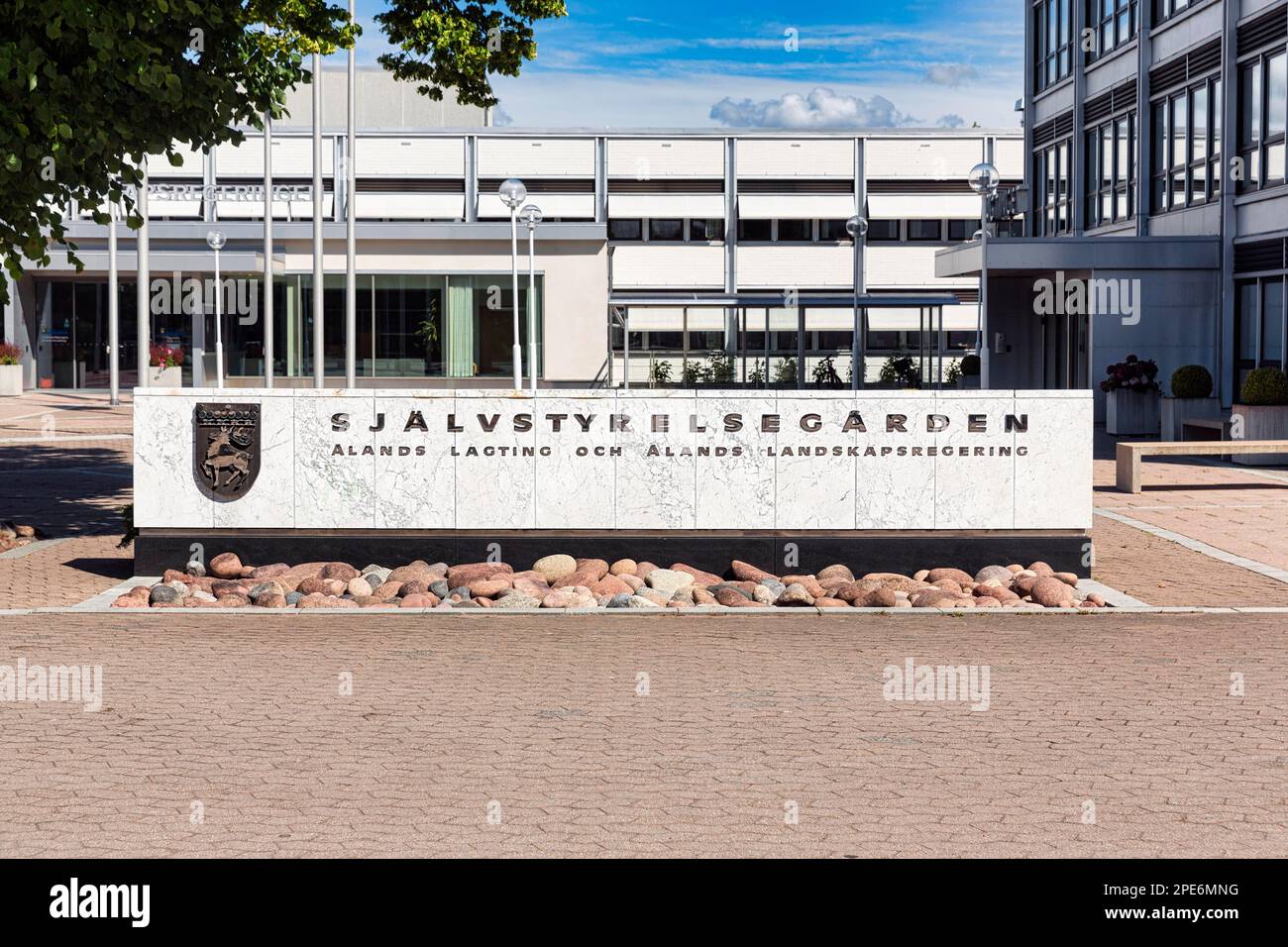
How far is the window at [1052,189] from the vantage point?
145 ft

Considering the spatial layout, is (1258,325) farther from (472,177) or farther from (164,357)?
(472,177)

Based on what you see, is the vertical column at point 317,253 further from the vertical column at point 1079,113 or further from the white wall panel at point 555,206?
the white wall panel at point 555,206

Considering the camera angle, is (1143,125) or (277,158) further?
(277,158)

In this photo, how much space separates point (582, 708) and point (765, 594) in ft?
14.0

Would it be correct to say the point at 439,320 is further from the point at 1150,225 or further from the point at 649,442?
the point at 649,442

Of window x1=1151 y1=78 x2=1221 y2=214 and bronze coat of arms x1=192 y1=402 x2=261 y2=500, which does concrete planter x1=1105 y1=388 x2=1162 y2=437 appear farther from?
bronze coat of arms x1=192 y1=402 x2=261 y2=500

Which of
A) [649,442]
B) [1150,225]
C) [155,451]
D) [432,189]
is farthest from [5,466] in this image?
[432,189]

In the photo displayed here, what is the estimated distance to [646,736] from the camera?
8.12 m

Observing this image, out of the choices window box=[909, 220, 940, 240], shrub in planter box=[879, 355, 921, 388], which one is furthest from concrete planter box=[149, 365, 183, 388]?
window box=[909, 220, 940, 240]

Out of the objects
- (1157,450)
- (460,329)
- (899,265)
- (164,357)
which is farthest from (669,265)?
(1157,450)

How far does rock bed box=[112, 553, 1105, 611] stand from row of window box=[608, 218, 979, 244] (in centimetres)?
5526

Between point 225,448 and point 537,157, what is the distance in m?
54.8

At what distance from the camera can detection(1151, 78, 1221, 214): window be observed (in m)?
33.7
